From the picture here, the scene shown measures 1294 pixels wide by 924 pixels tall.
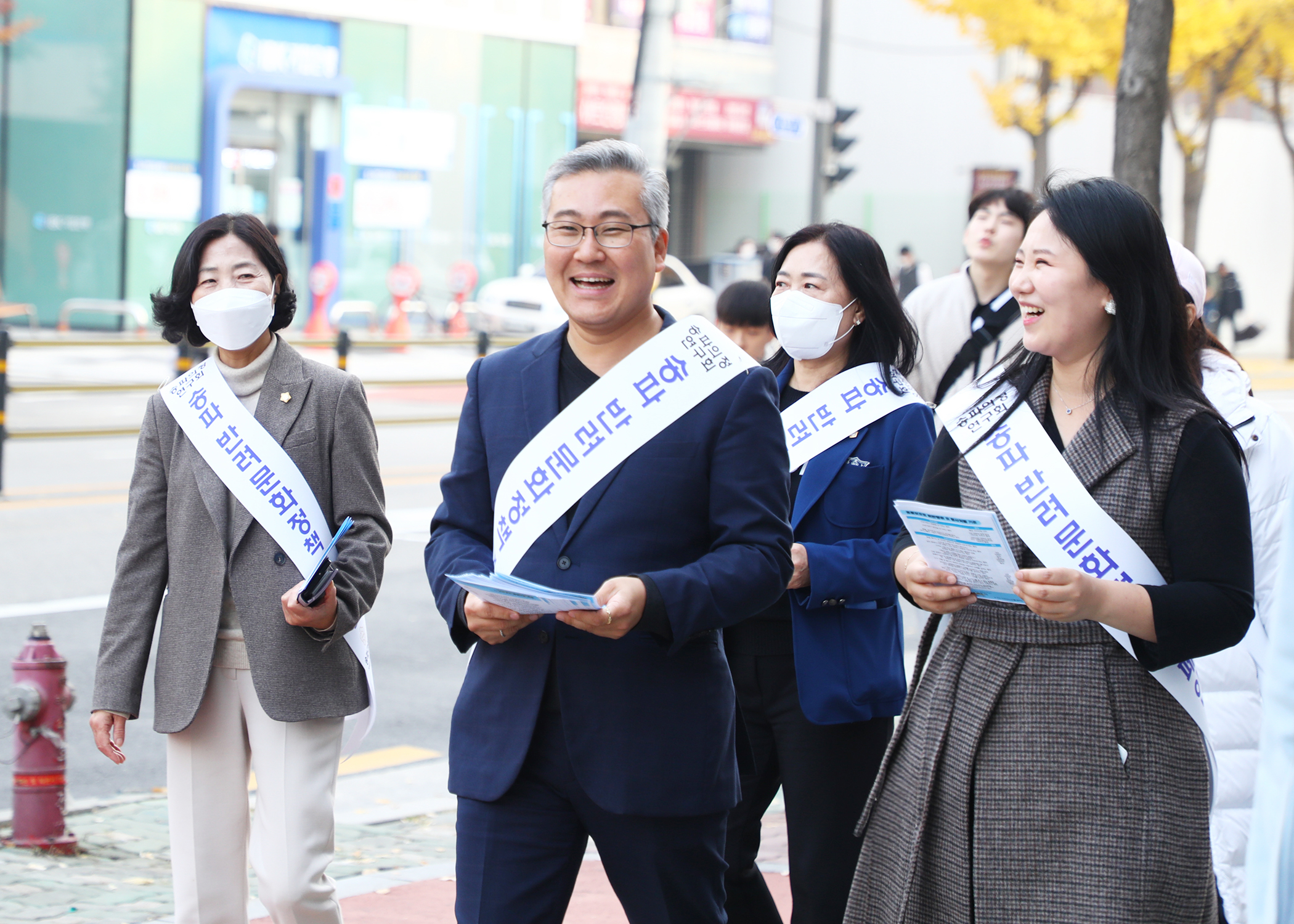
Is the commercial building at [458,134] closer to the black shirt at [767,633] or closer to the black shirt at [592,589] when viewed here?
the black shirt at [767,633]

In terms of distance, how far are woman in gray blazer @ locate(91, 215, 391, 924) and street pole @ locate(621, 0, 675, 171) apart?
10.3 meters

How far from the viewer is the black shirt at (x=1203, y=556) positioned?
2645 mm

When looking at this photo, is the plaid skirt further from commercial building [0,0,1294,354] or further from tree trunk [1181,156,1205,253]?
tree trunk [1181,156,1205,253]

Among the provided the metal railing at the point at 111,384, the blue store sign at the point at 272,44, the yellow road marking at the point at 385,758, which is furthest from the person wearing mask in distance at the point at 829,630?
the blue store sign at the point at 272,44

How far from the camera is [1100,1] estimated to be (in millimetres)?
23531

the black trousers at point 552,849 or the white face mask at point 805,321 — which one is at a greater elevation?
the white face mask at point 805,321

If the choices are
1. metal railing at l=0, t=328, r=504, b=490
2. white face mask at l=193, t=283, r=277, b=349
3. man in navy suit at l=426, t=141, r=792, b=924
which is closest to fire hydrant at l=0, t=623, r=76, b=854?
white face mask at l=193, t=283, r=277, b=349

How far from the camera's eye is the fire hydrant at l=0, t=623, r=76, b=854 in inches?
197

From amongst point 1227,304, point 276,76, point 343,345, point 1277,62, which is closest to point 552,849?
point 343,345

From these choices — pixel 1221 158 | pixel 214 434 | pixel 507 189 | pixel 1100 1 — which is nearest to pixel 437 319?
pixel 507 189

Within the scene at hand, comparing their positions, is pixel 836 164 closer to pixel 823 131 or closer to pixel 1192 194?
pixel 823 131

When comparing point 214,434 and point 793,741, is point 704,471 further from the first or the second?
point 214,434

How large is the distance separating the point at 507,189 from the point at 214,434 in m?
27.0

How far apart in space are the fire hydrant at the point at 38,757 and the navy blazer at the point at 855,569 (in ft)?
8.89
